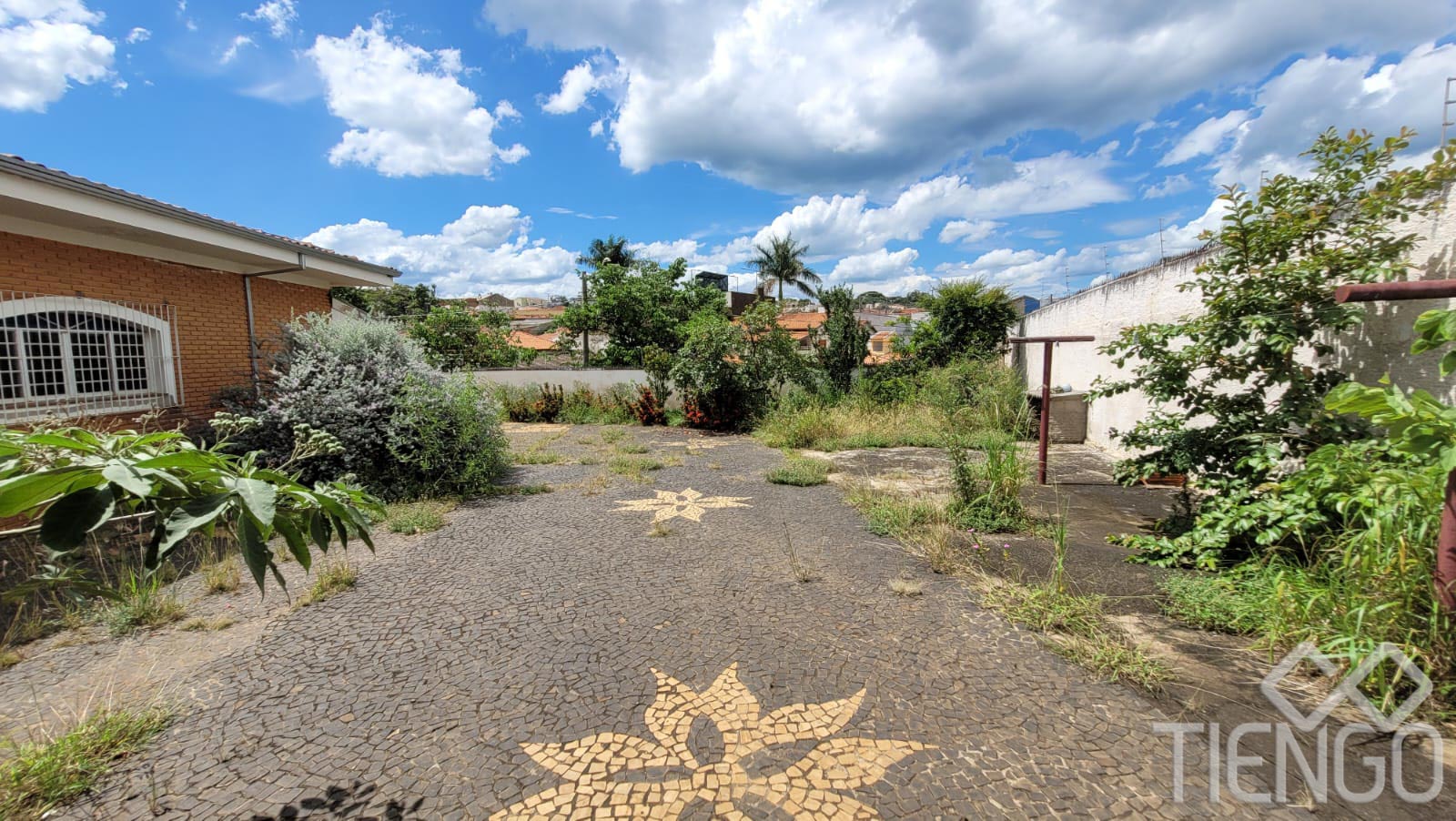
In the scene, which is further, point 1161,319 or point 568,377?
point 568,377

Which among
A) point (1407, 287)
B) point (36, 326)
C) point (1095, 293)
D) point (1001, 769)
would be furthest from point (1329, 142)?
point (36, 326)

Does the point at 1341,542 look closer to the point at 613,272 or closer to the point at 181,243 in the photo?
the point at 181,243

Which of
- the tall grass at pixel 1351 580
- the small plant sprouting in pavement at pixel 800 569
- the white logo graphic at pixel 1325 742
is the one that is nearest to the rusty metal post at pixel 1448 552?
the tall grass at pixel 1351 580

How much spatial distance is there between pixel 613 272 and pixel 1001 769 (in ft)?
67.7

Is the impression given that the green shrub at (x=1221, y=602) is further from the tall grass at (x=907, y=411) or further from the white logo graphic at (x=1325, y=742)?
the tall grass at (x=907, y=411)

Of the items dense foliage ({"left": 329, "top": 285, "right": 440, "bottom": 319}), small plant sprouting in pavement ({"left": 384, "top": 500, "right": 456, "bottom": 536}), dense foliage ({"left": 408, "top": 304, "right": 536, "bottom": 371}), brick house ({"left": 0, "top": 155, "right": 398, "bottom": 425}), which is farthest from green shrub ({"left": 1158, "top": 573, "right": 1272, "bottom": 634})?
dense foliage ({"left": 329, "top": 285, "right": 440, "bottom": 319})

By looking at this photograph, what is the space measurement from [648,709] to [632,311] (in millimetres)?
18632

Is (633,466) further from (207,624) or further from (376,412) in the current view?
(207,624)

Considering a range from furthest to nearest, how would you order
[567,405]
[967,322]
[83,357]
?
[567,405], [967,322], [83,357]

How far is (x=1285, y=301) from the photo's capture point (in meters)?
4.02

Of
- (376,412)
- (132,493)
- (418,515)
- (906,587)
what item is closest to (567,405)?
(376,412)

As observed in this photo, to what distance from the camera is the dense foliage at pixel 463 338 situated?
1986 cm

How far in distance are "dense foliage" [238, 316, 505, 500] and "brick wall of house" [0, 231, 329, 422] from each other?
134 centimetres

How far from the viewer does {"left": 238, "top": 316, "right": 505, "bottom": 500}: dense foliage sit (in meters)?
6.44
